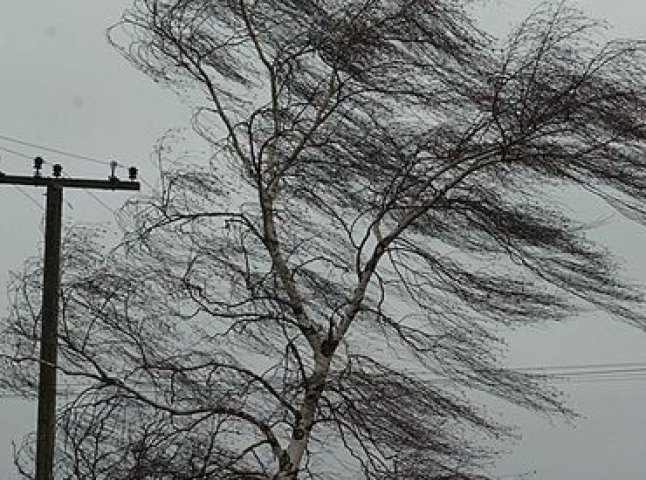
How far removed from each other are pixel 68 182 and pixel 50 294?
8.01 ft

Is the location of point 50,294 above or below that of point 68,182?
below

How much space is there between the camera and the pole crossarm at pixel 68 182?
54.2 feet

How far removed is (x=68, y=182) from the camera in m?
16.8

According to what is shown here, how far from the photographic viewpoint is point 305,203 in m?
13.6

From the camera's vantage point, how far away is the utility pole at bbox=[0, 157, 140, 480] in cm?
1413

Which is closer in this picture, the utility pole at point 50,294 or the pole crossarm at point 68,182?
the utility pole at point 50,294

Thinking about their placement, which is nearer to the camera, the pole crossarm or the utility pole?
the utility pole

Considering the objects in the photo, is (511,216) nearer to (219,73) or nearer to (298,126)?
(298,126)

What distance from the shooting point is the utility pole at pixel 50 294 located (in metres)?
14.1

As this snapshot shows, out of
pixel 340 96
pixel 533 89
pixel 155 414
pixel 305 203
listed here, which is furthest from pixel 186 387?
pixel 533 89

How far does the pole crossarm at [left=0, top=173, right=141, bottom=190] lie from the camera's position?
651 inches

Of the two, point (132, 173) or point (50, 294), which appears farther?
point (132, 173)

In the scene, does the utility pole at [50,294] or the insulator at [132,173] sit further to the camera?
the insulator at [132,173]

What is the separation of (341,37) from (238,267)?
1.98 meters
